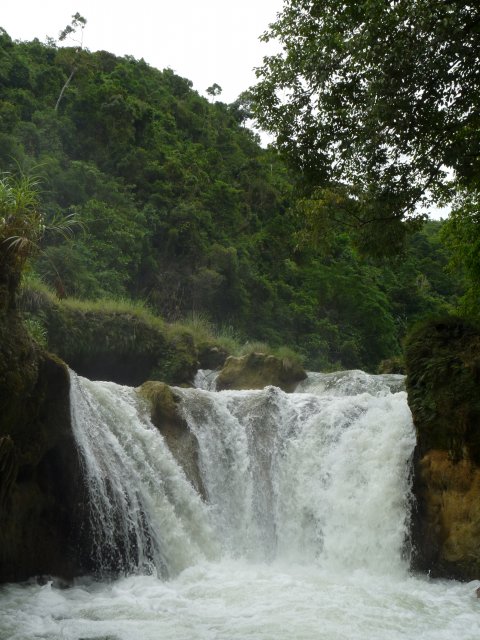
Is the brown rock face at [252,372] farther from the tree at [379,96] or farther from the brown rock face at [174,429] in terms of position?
the tree at [379,96]

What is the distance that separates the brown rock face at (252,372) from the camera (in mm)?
18625

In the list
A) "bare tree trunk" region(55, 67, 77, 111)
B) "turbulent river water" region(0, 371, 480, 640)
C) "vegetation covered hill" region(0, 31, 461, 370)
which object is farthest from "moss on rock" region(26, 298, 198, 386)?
"bare tree trunk" region(55, 67, 77, 111)

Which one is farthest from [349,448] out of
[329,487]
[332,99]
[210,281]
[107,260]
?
[210,281]

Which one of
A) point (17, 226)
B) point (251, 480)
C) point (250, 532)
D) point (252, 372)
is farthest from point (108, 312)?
point (17, 226)

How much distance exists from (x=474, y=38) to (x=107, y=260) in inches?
699

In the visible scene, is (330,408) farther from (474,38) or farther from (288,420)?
(474,38)

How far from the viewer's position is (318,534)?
11.4 meters

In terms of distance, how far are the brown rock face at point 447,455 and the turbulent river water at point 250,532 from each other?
0.29 m

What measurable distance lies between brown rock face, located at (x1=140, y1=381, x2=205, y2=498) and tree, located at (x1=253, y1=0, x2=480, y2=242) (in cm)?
445

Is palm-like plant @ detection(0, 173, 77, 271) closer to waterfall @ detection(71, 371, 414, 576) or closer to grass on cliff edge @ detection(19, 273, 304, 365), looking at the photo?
waterfall @ detection(71, 371, 414, 576)

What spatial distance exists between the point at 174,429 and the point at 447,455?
4494 millimetres

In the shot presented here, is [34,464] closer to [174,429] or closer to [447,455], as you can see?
[174,429]

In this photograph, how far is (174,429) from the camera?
12.1 m

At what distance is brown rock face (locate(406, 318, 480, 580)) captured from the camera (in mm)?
10203
